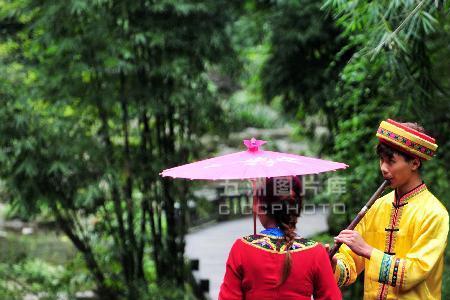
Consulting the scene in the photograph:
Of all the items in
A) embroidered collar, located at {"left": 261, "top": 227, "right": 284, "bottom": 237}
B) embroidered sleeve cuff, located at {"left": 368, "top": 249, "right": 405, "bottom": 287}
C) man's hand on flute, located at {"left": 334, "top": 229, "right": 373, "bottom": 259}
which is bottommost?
embroidered sleeve cuff, located at {"left": 368, "top": 249, "right": 405, "bottom": 287}

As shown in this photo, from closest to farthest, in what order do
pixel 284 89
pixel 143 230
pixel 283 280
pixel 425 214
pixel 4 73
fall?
1. pixel 283 280
2. pixel 425 214
3. pixel 4 73
4. pixel 143 230
5. pixel 284 89

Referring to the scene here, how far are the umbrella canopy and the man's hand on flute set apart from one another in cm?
29

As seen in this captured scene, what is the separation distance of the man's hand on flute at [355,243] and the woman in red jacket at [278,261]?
220mm

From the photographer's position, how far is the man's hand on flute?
306 cm

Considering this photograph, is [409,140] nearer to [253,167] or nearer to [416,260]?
[416,260]

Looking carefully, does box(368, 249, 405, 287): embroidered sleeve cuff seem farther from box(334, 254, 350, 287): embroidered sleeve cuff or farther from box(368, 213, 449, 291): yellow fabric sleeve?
box(334, 254, 350, 287): embroidered sleeve cuff

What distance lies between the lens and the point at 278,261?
2.81 metres

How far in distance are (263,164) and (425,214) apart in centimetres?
70

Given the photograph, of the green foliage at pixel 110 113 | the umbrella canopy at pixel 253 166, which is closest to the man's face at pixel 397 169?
the umbrella canopy at pixel 253 166

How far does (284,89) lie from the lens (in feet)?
32.1

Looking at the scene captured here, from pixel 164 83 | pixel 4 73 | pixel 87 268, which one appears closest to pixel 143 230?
pixel 87 268

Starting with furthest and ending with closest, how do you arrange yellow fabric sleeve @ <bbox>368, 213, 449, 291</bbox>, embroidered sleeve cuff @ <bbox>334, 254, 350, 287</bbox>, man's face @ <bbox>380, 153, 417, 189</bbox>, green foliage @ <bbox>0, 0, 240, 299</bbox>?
1. green foliage @ <bbox>0, 0, 240, 299</bbox>
2. embroidered sleeve cuff @ <bbox>334, 254, 350, 287</bbox>
3. man's face @ <bbox>380, 153, 417, 189</bbox>
4. yellow fabric sleeve @ <bbox>368, 213, 449, 291</bbox>

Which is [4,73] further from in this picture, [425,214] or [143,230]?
[425,214]

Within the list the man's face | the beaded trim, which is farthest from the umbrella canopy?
the beaded trim
